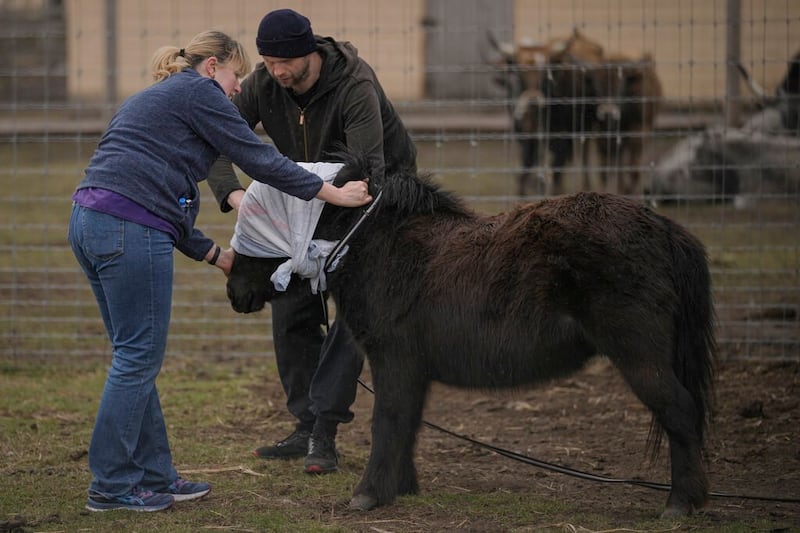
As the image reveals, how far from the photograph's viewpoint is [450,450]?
5.55 meters

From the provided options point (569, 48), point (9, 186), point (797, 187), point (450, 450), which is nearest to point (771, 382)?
point (450, 450)

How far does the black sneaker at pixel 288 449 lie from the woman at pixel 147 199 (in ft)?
3.07

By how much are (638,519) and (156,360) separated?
209 cm

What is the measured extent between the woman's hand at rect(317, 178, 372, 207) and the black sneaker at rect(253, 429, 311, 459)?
153cm

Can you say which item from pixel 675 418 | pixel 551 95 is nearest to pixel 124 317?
pixel 675 418

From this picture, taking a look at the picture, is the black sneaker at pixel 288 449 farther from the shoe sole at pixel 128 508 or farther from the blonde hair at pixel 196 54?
the blonde hair at pixel 196 54

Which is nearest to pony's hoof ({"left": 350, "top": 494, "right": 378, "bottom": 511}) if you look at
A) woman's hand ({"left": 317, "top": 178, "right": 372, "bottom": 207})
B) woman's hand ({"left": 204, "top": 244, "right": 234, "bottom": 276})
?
woman's hand ({"left": 204, "top": 244, "right": 234, "bottom": 276})

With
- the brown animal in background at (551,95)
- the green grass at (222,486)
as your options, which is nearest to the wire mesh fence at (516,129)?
the brown animal in background at (551,95)

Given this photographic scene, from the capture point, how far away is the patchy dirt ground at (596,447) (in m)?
4.37

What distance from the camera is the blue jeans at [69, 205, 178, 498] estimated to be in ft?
13.3

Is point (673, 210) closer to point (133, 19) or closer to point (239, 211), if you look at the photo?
point (239, 211)

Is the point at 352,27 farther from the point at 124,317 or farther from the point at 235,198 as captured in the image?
the point at 124,317

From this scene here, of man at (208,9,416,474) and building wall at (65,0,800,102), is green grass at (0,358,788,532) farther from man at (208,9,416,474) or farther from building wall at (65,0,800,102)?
building wall at (65,0,800,102)

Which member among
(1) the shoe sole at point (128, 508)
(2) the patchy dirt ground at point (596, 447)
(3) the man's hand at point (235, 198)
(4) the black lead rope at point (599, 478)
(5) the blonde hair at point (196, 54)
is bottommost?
(2) the patchy dirt ground at point (596, 447)
